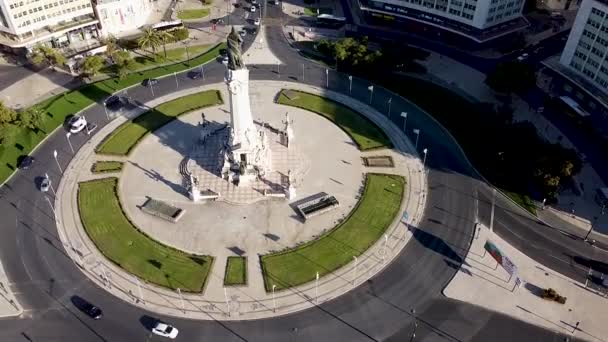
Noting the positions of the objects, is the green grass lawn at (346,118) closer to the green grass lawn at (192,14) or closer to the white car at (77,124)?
the white car at (77,124)

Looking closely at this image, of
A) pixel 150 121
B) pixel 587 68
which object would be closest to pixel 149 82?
pixel 150 121

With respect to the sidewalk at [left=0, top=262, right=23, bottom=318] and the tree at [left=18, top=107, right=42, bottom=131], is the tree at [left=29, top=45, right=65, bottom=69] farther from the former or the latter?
the sidewalk at [left=0, top=262, right=23, bottom=318]

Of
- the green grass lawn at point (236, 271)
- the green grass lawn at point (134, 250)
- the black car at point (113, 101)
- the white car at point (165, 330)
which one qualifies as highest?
the black car at point (113, 101)

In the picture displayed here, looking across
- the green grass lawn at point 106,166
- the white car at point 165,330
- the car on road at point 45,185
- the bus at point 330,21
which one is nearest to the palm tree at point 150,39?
the green grass lawn at point 106,166

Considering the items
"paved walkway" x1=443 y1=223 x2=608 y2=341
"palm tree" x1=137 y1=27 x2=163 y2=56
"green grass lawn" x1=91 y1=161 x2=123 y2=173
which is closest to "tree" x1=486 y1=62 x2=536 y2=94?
"paved walkway" x1=443 y1=223 x2=608 y2=341

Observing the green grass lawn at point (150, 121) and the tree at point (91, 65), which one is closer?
the green grass lawn at point (150, 121)

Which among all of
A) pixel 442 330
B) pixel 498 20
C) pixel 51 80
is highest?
pixel 498 20

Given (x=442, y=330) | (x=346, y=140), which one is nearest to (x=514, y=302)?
(x=442, y=330)

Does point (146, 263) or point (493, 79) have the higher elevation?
point (493, 79)

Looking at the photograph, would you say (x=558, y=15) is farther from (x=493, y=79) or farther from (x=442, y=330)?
(x=442, y=330)
